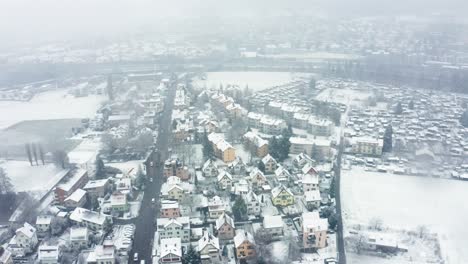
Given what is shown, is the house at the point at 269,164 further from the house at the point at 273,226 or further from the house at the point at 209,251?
the house at the point at 209,251

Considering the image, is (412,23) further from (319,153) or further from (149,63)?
(319,153)

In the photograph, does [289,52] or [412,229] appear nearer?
A: [412,229]

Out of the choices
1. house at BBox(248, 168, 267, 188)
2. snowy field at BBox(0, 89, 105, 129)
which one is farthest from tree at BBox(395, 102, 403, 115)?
snowy field at BBox(0, 89, 105, 129)

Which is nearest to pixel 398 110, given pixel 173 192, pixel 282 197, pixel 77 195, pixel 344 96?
pixel 344 96

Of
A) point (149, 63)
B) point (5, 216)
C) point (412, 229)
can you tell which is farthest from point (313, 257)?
point (149, 63)

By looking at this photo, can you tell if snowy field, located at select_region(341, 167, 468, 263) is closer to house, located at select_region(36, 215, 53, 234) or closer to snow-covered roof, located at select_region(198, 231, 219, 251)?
snow-covered roof, located at select_region(198, 231, 219, 251)

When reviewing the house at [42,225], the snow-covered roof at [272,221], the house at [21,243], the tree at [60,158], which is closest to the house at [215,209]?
the snow-covered roof at [272,221]
